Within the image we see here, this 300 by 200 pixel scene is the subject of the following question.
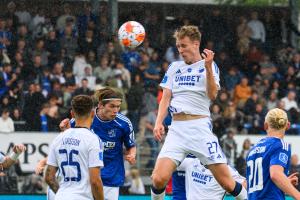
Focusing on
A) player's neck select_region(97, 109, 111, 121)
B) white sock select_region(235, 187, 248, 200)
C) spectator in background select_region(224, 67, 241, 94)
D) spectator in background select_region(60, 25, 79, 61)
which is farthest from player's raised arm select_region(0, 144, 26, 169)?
spectator in background select_region(224, 67, 241, 94)

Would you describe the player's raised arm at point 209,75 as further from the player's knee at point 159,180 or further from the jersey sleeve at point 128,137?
the jersey sleeve at point 128,137

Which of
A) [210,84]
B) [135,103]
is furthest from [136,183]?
[210,84]

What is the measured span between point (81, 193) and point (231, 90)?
14.1 m

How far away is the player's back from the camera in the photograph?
9.55 meters

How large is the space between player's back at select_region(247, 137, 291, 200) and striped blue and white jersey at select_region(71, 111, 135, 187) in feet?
6.86

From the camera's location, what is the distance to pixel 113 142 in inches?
446

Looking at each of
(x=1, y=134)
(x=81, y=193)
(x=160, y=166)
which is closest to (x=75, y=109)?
(x=81, y=193)

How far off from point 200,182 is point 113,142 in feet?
3.62

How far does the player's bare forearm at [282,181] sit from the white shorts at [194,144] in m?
1.11

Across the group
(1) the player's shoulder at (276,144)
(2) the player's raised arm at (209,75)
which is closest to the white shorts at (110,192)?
(2) the player's raised arm at (209,75)

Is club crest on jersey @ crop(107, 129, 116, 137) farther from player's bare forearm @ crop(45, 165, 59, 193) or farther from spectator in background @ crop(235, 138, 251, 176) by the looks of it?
spectator in background @ crop(235, 138, 251, 176)

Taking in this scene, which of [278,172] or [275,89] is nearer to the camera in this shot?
[278,172]

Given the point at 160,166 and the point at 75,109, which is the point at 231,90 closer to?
the point at 160,166

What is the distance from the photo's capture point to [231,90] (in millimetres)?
22844
